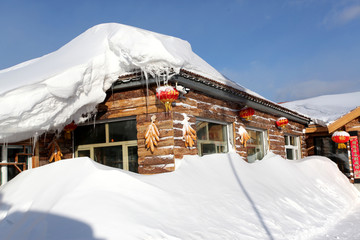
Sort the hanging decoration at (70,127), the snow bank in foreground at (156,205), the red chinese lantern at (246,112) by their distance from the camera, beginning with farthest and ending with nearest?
the red chinese lantern at (246,112) < the hanging decoration at (70,127) < the snow bank in foreground at (156,205)

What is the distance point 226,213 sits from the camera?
514 cm

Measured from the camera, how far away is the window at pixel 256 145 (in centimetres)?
1003

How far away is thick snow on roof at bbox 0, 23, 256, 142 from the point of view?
18.7 feet

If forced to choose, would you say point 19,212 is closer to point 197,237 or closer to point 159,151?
point 197,237

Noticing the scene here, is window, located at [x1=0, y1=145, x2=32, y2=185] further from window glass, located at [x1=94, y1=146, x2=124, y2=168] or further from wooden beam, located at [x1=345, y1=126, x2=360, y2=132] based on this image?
wooden beam, located at [x1=345, y1=126, x2=360, y2=132]

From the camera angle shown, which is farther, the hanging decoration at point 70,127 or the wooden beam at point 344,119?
the wooden beam at point 344,119

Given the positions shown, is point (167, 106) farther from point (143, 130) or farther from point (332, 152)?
point (332, 152)

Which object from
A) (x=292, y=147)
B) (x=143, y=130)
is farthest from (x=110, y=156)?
(x=292, y=147)

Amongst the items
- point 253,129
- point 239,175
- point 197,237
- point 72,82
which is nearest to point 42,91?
point 72,82

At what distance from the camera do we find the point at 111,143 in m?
7.63

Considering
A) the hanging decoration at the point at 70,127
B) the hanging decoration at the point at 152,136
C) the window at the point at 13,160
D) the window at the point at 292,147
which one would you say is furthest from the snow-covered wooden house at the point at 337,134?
the window at the point at 13,160

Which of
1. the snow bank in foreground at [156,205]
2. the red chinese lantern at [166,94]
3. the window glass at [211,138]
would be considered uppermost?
the red chinese lantern at [166,94]

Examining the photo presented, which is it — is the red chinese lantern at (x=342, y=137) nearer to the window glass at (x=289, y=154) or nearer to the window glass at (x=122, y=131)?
the window glass at (x=289, y=154)

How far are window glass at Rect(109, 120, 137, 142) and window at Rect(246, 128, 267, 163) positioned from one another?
12.8 ft
